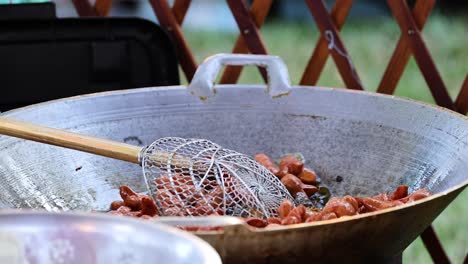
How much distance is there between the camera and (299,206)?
1.02 metres

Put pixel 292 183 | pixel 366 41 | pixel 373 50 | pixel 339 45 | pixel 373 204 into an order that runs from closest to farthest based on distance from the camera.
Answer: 1. pixel 373 204
2. pixel 292 183
3. pixel 339 45
4. pixel 373 50
5. pixel 366 41

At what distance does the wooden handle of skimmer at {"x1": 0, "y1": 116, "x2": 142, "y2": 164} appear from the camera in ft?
3.40

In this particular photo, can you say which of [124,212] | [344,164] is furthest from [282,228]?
[344,164]

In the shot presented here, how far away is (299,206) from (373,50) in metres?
2.64

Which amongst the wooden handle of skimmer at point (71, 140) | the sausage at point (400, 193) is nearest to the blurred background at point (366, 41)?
the sausage at point (400, 193)

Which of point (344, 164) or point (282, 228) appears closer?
point (282, 228)

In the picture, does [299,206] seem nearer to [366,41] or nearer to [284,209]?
[284,209]

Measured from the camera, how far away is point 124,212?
110 centimetres

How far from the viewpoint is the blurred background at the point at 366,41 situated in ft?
8.49

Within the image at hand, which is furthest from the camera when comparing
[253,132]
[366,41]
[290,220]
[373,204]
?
[366,41]

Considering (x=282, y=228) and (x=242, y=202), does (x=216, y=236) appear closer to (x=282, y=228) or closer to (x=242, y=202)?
(x=282, y=228)

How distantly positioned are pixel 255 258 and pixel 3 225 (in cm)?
28

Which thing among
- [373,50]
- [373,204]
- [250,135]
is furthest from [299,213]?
[373,50]

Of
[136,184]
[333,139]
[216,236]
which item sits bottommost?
[136,184]
